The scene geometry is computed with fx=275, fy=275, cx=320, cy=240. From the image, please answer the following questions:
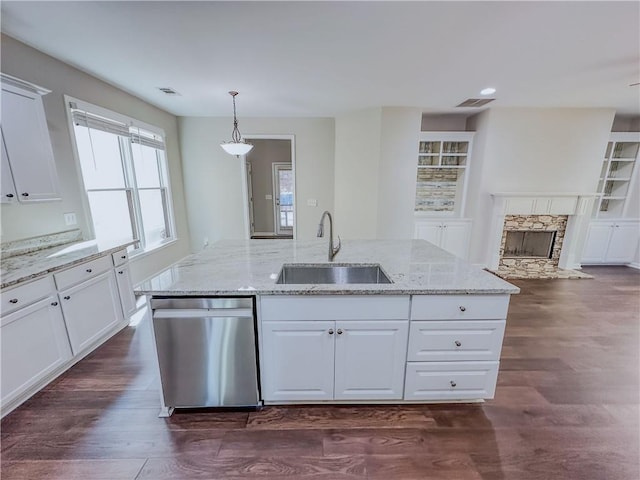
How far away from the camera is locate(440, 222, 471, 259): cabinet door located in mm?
4723

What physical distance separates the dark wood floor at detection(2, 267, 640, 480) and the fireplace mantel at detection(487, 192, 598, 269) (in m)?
2.49

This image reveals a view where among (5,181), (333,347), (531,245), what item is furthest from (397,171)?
(5,181)

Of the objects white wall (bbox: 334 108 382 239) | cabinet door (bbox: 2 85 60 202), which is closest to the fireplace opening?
white wall (bbox: 334 108 382 239)

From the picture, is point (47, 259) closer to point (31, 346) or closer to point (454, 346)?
point (31, 346)

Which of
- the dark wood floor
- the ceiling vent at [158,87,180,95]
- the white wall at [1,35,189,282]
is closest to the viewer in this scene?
the dark wood floor

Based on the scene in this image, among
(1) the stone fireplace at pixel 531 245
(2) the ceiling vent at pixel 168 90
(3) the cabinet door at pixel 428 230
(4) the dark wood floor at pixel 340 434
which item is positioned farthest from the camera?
(3) the cabinet door at pixel 428 230

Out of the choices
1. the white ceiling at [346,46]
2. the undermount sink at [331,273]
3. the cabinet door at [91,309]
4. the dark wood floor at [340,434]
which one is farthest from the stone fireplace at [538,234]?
the cabinet door at [91,309]

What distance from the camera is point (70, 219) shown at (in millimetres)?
2699

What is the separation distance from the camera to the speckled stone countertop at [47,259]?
178 cm

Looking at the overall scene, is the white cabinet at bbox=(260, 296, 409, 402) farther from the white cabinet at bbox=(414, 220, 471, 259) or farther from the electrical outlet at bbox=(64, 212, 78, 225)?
the white cabinet at bbox=(414, 220, 471, 259)

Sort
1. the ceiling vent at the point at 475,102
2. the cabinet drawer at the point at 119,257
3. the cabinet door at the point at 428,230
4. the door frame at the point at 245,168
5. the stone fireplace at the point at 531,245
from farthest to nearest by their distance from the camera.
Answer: the door frame at the point at 245,168 < the cabinet door at the point at 428,230 < the stone fireplace at the point at 531,245 < the ceiling vent at the point at 475,102 < the cabinet drawer at the point at 119,257

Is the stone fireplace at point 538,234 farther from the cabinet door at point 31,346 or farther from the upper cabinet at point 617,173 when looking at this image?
the cabinet door at point 31,346

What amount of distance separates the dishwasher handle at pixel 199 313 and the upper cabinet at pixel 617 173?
6072 mm

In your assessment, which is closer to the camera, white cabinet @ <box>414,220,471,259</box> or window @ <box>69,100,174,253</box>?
window @ <box>69,100,174,253</box>
